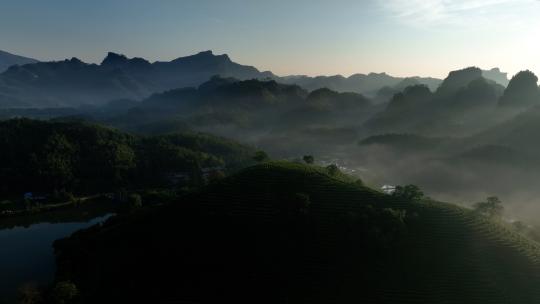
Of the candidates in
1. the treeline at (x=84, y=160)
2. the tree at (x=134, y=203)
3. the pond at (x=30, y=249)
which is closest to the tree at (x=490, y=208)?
the tree at (x=134, y=203)

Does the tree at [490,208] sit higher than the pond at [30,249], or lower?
higher

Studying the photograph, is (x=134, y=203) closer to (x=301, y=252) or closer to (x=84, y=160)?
(x=84, y=160)

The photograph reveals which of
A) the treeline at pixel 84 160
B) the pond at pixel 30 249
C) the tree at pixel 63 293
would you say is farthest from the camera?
the treeline at pixel 84 160

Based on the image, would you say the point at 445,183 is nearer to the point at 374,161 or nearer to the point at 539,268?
the point at 374,161

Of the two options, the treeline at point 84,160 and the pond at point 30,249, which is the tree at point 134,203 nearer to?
the pond at point 30,249

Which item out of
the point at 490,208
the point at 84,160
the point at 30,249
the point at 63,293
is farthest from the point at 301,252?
the point at 84,160

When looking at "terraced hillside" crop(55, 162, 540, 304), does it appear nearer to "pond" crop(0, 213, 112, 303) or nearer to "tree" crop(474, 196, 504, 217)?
"pond" crop(0, 213, 112, 303)
